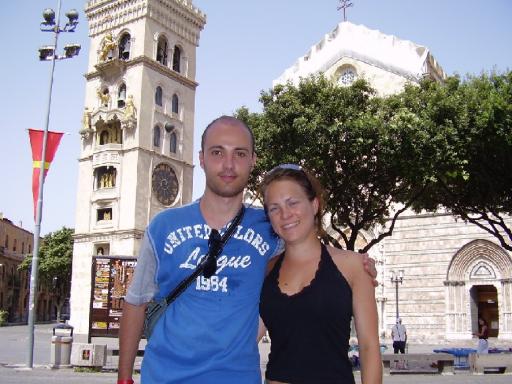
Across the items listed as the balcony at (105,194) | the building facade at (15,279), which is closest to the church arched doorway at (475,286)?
the balcony at (105,194)

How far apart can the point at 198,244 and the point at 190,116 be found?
44.3 m

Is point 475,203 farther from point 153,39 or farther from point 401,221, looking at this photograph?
point 153,39

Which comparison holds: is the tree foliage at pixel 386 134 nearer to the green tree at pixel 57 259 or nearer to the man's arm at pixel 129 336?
the man's arm at pixel 129 336

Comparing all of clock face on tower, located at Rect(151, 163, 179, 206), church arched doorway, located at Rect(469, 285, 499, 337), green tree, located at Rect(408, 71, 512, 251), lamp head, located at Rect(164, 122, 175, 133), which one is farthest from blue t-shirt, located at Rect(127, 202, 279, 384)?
lamp head, located at Rect(164, 122, 175, 133)

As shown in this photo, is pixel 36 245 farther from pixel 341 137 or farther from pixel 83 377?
pixel 341 137

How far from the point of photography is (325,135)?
16.3 m

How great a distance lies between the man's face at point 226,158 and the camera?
11.0 ft

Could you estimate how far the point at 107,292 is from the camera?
17609 millimetres

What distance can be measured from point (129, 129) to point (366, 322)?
132ft

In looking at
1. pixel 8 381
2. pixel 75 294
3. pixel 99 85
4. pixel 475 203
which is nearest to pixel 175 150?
pixel 99 85

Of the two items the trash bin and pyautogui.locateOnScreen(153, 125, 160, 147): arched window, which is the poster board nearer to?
the trash bin

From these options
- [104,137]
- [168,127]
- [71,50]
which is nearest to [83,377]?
[71,50]

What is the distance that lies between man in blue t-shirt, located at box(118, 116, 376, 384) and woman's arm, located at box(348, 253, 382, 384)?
98mm

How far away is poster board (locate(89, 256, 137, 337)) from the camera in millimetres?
17391
